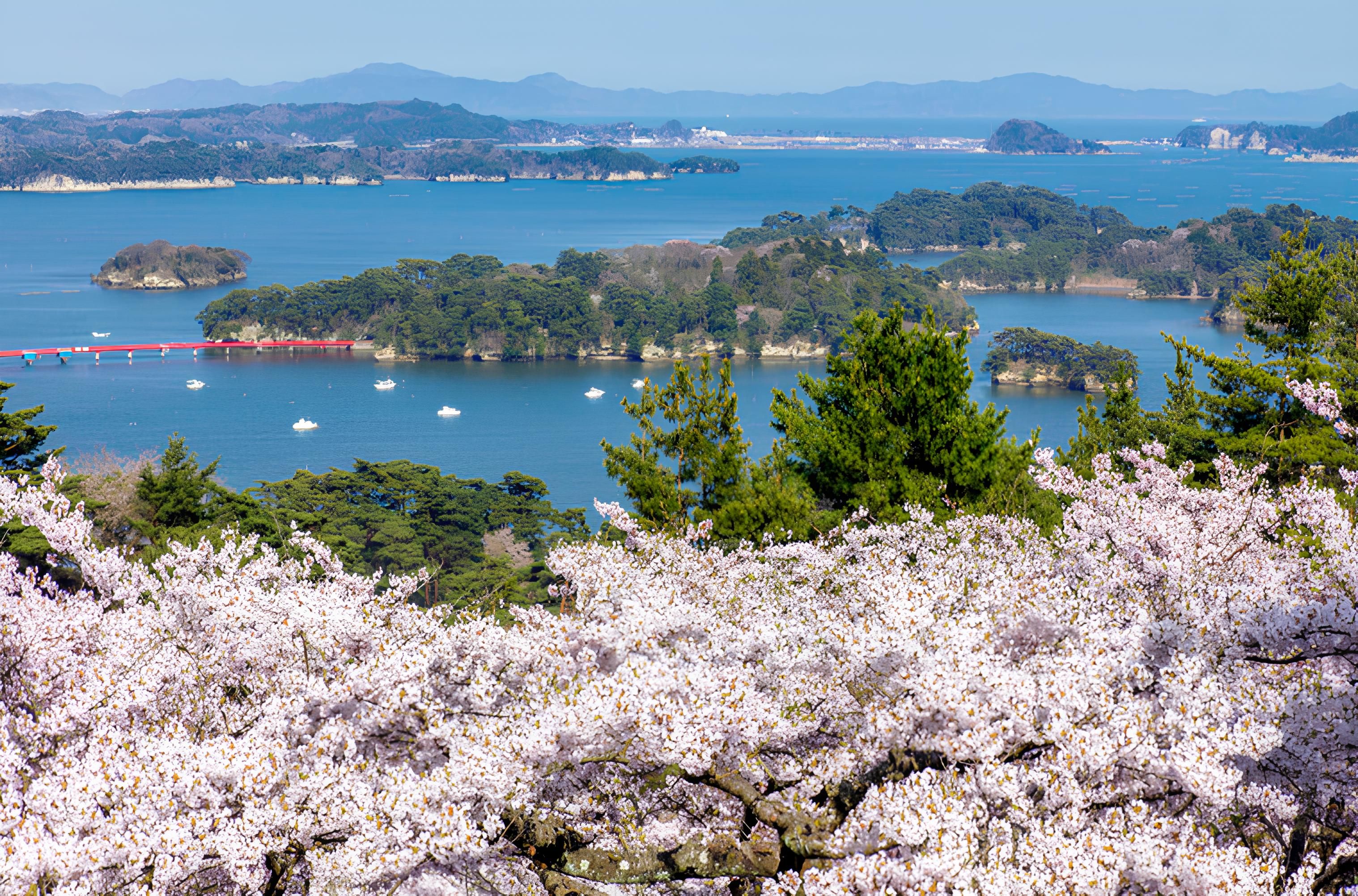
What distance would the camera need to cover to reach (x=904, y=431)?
45.2 feet

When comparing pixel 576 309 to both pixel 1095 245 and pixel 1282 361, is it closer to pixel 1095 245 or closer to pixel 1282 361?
pixel 1095 245

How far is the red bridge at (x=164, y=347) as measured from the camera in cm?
6844

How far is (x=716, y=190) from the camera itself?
187 meters

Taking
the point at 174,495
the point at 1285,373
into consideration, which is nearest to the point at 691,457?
the point at 1285,373

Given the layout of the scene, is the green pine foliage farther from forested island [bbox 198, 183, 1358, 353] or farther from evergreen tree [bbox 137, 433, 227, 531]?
forested island [bbox 198, 183, 1358, 353]

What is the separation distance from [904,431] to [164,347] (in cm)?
6896

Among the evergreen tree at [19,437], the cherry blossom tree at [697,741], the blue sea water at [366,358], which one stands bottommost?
the blue sea water at [366,358]

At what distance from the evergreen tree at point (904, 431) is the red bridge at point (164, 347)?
218ft

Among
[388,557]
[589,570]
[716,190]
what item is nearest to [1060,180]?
[716,190]

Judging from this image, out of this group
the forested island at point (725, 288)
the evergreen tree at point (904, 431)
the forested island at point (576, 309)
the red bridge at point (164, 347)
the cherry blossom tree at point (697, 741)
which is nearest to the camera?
the cherry blossom tree at point (697, 741)

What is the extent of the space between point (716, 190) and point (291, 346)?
391ft

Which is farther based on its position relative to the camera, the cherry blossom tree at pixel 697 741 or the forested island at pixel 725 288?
the forested island at pixel 725 288

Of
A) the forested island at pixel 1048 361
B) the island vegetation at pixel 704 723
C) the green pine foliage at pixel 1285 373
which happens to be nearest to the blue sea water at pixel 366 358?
the forested island at pixel 1048 361

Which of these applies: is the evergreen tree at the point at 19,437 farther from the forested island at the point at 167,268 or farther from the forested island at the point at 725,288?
the forested island at the point at 167,268
